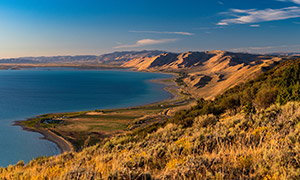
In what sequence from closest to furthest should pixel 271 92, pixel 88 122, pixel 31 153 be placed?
pixel 271 92 < pixel 31 153 < pixel 88 122

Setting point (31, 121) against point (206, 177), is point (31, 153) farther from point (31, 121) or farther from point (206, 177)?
point (206, 177)

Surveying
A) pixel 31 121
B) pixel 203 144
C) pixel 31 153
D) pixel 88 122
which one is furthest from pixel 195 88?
pixel 203 144

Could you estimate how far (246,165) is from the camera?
5.24 m

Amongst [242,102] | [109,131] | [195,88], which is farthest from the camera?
[195,88]

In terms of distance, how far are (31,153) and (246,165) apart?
49761 millimetres

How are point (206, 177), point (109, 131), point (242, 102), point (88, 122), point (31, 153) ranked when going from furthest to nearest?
point (88, 122)
point (109, 131)
point (31, 153)
point (242, 102)
point (206, 177)

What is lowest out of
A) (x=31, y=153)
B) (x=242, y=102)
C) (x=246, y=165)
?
(x=31, y=153)

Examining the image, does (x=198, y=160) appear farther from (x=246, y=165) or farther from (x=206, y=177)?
(x=246, y=165)

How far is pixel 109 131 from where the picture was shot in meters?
53.7

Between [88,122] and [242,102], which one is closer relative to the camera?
[242,102]

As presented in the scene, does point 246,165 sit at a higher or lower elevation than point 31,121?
higher

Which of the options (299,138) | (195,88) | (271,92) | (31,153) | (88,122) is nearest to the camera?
(299,138)

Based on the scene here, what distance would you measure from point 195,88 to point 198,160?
13021cm

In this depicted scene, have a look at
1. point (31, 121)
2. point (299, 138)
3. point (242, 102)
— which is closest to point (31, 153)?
point (31, 121)
